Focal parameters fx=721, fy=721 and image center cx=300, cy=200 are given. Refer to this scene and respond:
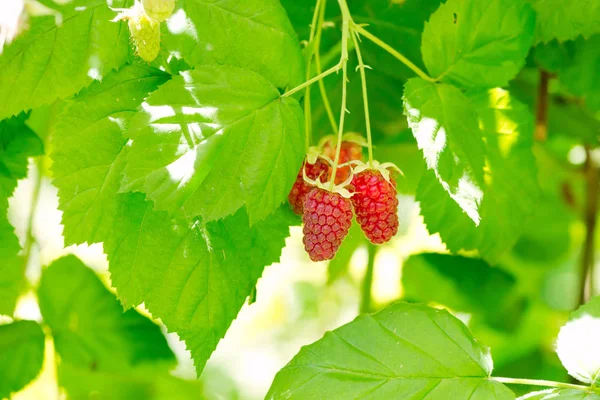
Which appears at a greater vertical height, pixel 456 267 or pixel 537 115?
pixel 537 115

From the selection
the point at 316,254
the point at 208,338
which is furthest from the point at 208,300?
the point at 316,254

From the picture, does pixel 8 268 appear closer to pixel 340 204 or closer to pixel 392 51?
pixel 340 204

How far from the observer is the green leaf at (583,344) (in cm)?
98

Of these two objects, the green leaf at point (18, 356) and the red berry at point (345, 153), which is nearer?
the red berry at point (345, 153)

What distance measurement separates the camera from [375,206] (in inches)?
39.3

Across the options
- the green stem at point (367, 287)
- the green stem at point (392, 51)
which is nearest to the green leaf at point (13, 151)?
the green stem at point (392, 51)

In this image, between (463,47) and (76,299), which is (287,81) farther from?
(76,299)

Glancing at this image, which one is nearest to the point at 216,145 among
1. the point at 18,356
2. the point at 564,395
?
the point at 564,395

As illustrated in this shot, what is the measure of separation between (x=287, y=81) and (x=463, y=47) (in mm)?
287

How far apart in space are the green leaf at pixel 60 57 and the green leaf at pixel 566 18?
0.64m

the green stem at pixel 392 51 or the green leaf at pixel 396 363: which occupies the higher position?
the green stem at pixel 392 51

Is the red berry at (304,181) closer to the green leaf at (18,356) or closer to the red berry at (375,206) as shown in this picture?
the red berry at (375,206)

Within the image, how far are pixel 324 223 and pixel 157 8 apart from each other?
342 millimetres

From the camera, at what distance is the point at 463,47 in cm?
109
